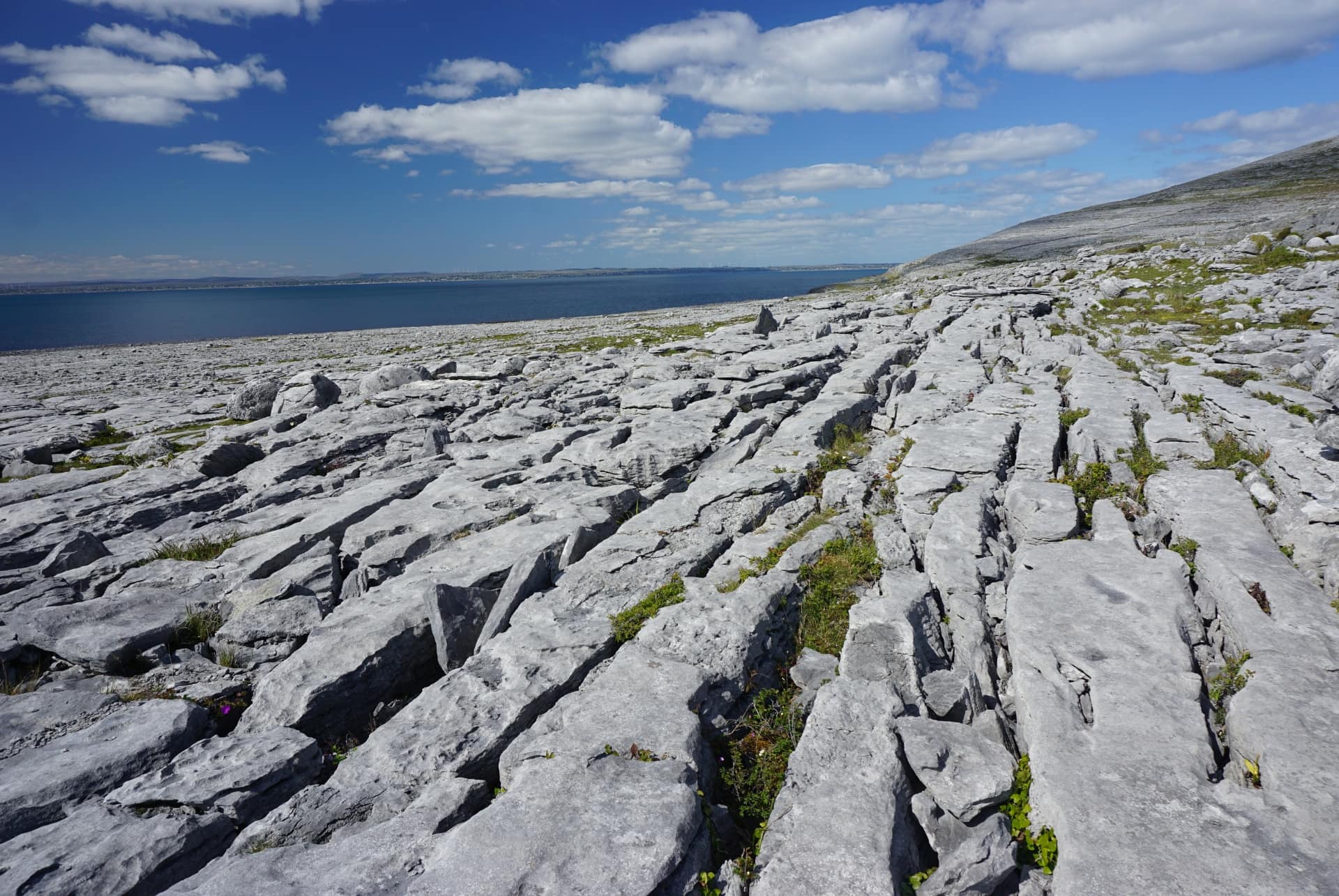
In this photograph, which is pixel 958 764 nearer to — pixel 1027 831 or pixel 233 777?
pixel 1027 831

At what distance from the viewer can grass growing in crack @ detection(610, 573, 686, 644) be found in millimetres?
12234

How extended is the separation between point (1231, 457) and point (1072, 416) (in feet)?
15.7

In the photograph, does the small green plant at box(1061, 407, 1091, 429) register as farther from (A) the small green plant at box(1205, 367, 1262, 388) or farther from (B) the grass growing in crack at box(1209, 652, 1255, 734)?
(B) the grass growing in crack at box(1209, 652, 1255, 734)

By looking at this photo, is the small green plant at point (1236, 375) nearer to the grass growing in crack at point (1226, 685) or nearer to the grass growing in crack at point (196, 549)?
the grass growing in crack at point (1226, 685)

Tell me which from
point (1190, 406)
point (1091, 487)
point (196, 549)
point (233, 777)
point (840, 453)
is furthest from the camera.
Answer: point (840, 453)

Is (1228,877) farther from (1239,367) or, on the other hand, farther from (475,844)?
(1239,367)

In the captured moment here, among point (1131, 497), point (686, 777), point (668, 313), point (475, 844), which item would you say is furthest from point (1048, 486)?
point (668, 313)

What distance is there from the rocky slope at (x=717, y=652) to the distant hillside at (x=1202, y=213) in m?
70.0

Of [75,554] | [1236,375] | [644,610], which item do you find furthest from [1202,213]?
[75,554]

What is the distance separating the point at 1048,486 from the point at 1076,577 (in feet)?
14.1

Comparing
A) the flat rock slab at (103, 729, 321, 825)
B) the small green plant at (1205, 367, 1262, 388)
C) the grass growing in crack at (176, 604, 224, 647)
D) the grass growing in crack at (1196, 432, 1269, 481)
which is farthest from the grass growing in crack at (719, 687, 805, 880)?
the small green plant at (1205, 367, 1262, 388)

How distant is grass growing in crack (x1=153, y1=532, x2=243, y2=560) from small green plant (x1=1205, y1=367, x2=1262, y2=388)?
34160 mm

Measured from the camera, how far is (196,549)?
18047 millimetres

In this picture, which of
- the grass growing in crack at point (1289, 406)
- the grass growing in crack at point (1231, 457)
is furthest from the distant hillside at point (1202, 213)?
the grass growing in crack at point (1231, 457)
